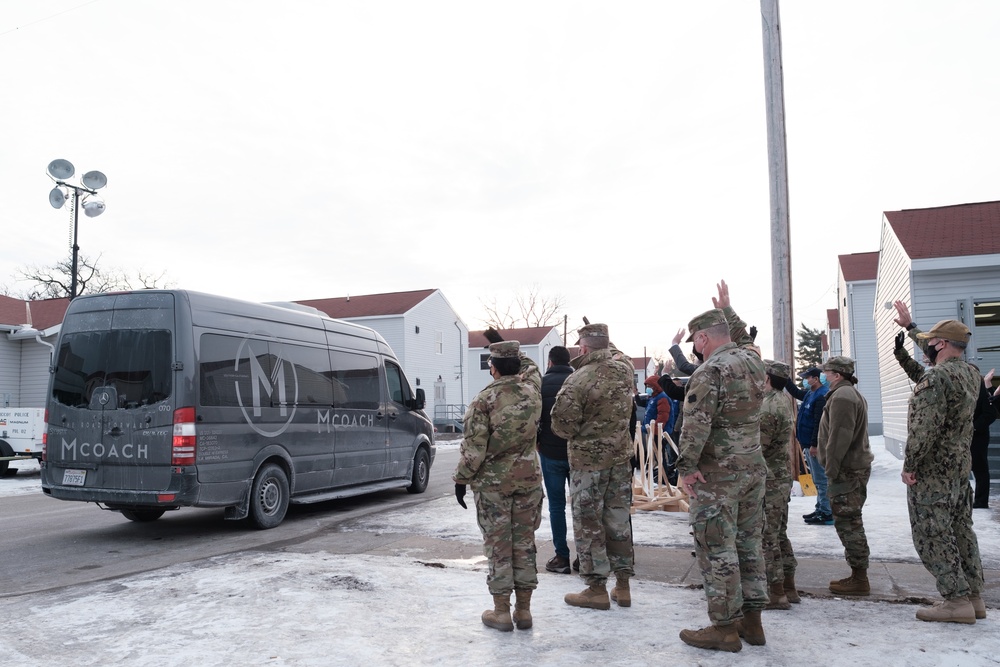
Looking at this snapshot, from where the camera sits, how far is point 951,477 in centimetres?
492

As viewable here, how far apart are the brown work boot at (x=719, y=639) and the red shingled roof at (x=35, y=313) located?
2834 centimetres

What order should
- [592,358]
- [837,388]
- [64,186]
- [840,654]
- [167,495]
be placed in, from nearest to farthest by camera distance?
[840,654] → [592,358] → [837,388] → [167,495] → [64,186]

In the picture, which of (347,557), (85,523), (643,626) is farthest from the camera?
(85,523)

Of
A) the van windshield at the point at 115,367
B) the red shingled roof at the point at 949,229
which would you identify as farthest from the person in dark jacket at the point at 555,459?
the red shingled roof at the point at 949,229

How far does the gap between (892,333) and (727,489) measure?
15073mm

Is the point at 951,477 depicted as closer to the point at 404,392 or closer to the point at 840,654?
the point at 840,654

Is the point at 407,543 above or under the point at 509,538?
under

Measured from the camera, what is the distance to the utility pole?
10.8m

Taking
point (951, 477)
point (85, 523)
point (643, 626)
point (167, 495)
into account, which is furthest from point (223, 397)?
point (951, 477)

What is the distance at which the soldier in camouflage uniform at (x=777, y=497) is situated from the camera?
5.23m

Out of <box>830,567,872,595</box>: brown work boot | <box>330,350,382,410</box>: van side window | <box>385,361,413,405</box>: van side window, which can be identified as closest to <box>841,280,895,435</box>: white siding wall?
<box>385,361,413,405</box>: van side window

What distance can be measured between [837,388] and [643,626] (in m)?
2.79

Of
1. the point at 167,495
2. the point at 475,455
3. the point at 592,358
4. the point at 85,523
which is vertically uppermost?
the point at 592,358

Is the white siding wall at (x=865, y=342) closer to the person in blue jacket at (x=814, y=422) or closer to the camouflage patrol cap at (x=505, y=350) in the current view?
the person in blue jacket at (x=814, y=422)
